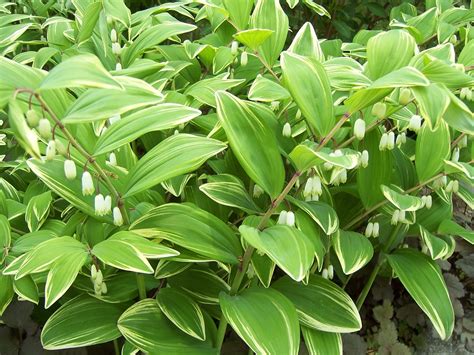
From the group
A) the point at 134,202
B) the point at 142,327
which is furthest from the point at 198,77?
the point at 142,327

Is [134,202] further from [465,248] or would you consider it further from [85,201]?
[465,248]

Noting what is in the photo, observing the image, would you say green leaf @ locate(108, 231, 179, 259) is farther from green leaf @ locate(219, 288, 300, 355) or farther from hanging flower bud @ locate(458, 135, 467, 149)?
hanging flower bud @ locate(458, 135, 467, 149)

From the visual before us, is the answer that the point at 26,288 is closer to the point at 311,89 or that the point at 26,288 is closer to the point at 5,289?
the point at 5,289

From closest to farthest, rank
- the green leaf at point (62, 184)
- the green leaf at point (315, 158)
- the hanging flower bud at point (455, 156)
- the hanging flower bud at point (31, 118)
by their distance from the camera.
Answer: the hanging flower bud at point (31, 118)
the green leaf at point (315, 158)
the green leaf at point (62, 184)
the hanging flower bud at point (455, 156)

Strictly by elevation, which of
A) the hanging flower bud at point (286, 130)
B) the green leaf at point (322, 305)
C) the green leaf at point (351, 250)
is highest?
the hanging flower bud at point (286, 130)

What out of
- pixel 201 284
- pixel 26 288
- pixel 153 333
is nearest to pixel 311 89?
pixel 201 284

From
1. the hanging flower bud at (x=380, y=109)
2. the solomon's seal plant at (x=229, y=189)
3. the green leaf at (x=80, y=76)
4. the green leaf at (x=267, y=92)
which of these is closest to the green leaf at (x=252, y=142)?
the solomon's seal plant at (x=229, y=189)

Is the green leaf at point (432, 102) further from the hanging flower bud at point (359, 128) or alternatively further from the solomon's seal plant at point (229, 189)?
the hanging flower bud at point (359, 128)
